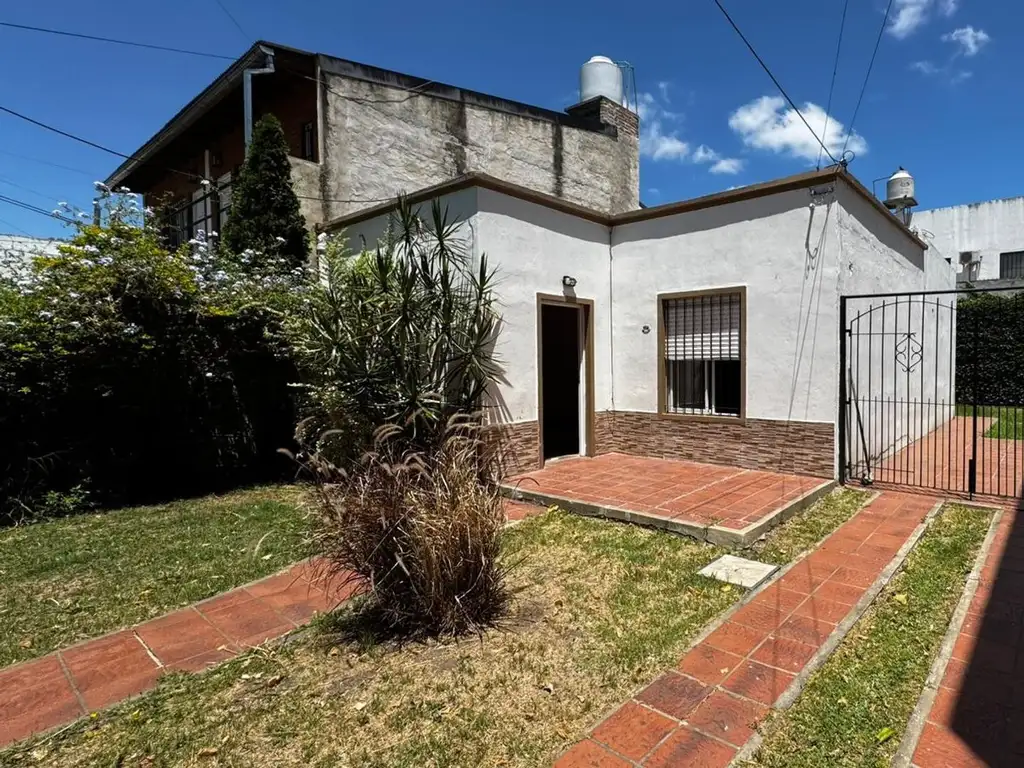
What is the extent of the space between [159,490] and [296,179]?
18.8 ft

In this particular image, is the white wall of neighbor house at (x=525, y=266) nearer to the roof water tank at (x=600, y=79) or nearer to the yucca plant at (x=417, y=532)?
the yucca plant at (x=417, y=532)

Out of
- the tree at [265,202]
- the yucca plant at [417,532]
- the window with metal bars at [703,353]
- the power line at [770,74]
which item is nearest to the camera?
the yucca plant at [417,532]

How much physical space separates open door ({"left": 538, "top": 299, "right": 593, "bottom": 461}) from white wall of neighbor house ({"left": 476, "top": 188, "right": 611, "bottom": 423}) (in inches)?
36.8

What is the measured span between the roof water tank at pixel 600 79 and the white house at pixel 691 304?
23.0ft

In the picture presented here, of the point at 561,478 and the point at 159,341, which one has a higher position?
the point at 159,341

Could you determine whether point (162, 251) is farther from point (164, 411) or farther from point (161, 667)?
point (161, 667)

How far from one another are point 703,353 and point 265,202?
763 centimetres

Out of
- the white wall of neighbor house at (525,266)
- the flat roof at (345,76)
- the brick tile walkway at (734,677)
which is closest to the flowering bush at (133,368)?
the white wall of neighbor house at (525,266)

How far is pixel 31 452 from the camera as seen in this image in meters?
6.88

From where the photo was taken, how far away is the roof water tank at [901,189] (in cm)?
1216

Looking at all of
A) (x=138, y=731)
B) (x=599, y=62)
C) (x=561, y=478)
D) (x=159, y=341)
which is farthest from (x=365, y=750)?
(x=599, y=62)

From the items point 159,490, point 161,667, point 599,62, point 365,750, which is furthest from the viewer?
point 599,62

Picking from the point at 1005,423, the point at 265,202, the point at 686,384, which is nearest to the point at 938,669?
the point at 686,384

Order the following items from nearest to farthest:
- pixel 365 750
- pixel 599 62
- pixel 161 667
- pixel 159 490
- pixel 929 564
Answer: pixel 365 750
pixel 161 667
pixel 929 564
pixel 159 490
pixel 599 62
